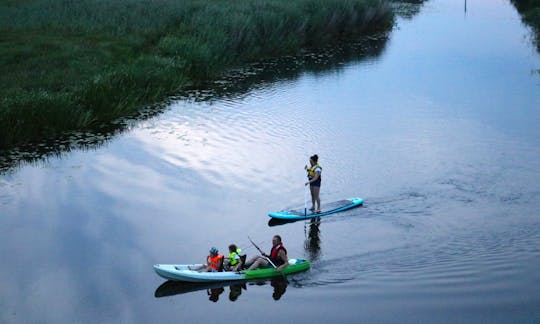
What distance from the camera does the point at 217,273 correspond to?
55.0 ft

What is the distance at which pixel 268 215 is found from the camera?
67.0ft

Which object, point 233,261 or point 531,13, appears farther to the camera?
point 531,13

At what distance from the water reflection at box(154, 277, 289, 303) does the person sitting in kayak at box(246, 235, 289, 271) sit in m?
0.38

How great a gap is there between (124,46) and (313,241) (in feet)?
67.0

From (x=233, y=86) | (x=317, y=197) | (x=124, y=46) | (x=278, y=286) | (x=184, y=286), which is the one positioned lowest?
(x=278, y=286)

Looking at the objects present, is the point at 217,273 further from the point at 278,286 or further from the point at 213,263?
the point at 278,286

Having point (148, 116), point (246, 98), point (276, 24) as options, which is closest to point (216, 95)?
point (246, 98)

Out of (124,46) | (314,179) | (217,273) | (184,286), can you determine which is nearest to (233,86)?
(124,46)

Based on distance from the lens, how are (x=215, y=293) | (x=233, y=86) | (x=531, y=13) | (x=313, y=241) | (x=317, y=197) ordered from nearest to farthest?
(x=215, y=293), (x=313, y=241), (x=317, y=197), (x=233, y=86), (x=531, y=13)

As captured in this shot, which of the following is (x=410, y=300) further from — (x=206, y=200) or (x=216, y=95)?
(x=216, y=95)

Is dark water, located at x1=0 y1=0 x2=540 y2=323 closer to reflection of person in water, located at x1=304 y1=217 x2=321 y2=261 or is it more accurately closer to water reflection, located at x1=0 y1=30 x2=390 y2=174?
reflection of person in water, located at x1=304 y1=217 x2=321 y2=261

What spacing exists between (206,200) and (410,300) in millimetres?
7902

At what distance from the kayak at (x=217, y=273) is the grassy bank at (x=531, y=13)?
33.8m

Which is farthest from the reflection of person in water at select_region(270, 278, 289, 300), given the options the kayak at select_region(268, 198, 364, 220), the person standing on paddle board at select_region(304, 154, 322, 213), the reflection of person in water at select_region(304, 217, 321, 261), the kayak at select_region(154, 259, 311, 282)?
the person standing on paddle board at select_region(304, 154, 322, 213)
